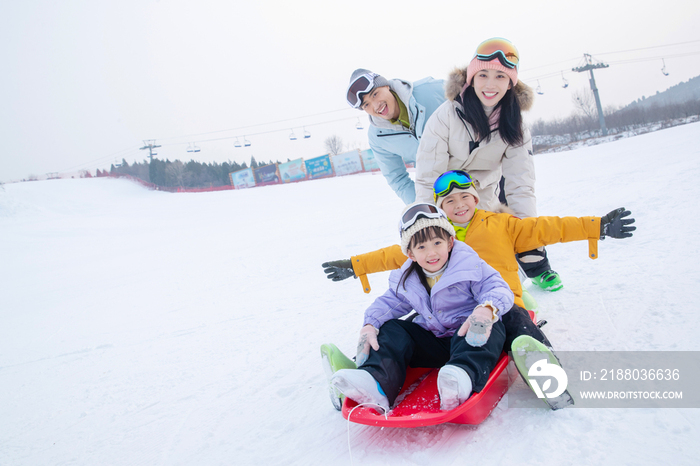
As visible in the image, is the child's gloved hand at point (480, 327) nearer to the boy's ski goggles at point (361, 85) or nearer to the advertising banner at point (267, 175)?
the boy's ski goggles at point (361, 85)

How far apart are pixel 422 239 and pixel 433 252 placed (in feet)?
0.30

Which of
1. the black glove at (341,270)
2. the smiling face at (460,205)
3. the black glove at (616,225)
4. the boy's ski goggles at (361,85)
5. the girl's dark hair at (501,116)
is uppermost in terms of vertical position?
the boy's ski goggles at (361,85)

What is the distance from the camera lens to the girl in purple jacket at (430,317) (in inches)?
62.7

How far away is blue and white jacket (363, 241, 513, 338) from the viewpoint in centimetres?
180

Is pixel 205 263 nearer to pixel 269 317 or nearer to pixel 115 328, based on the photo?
pixel 115 328

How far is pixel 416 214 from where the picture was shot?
193 cm

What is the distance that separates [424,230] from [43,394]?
292 centimetres

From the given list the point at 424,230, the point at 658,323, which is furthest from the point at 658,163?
the point at 424,230

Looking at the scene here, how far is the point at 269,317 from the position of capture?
3.65m

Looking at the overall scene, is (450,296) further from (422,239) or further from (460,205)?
(460,205)

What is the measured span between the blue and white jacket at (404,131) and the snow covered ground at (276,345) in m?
1.17

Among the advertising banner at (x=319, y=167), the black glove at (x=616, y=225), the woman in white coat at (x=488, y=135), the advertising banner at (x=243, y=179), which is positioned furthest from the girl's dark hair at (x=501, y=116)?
the advertising banner at (x=243, y=179)

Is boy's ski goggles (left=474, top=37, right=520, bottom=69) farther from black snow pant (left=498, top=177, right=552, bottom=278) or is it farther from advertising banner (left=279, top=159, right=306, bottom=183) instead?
advertising banner (left=279, top=159, right=306, bottom=183)

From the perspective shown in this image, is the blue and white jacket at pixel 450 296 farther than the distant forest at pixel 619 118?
No
